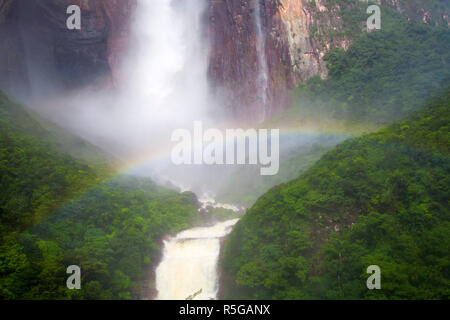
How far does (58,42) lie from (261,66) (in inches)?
995

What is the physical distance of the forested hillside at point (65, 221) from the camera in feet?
71.1

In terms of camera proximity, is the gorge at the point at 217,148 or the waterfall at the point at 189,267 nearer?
the gorge at the point at 217,148

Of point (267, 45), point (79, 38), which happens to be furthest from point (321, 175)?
point (79, 38)

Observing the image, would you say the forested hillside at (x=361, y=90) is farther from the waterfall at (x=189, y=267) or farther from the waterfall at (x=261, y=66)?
the waterfall at (x=189, y=267)

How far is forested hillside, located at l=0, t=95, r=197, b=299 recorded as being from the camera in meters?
21.7

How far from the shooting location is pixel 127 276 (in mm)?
25547

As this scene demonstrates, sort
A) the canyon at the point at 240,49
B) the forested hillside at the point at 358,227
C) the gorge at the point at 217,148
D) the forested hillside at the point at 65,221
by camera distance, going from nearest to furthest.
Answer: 1. the forested hillside at the point at 358,227
2. the forested hillside at the point at 65,221
3. the gorge at the point at 217,148
4. the canyon at the point at 240,49

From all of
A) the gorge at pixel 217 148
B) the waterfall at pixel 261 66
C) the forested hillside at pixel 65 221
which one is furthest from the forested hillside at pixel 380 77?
the forested hillside at pixel 65 221

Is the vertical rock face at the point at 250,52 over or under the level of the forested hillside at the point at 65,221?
over

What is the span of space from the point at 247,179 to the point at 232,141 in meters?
9.49

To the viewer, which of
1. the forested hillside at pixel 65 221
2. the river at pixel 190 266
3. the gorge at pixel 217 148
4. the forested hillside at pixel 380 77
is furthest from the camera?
the forested hillside at pixel 380 77

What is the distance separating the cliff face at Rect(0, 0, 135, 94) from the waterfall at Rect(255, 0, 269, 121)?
674 inches

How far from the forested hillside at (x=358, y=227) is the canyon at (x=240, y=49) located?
26.6 metres
